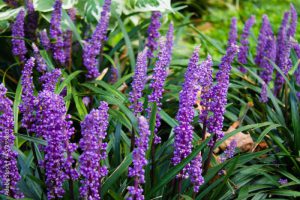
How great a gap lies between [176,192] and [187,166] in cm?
30

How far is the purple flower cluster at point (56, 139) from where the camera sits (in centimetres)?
223

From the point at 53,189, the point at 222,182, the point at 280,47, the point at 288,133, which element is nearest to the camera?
the point at 53,189

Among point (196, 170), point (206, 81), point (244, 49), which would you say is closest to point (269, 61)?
point (244, 49)

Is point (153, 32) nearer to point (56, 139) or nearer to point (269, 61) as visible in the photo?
point (269, 61)

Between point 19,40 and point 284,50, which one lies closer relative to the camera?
point 19,40

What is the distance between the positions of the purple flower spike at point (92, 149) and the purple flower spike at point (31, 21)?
7.14 ft

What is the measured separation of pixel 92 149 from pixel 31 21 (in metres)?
2.40

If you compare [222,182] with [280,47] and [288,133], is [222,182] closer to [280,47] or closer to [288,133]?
[288,133]

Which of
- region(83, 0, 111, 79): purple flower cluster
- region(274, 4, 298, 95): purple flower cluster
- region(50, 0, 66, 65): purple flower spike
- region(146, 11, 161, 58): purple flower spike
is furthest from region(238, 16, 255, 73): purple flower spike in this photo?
region(50, 0, 66, 65): purple flower spike

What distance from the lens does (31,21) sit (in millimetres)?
4219

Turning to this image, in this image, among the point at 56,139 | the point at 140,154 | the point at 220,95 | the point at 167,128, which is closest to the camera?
the point at 140,154

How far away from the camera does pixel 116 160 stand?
3.04m

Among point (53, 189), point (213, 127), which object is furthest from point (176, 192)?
point (53, 189)

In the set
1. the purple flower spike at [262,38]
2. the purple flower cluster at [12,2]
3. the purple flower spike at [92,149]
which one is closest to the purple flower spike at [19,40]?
the purple flower cluster at [12,2]
